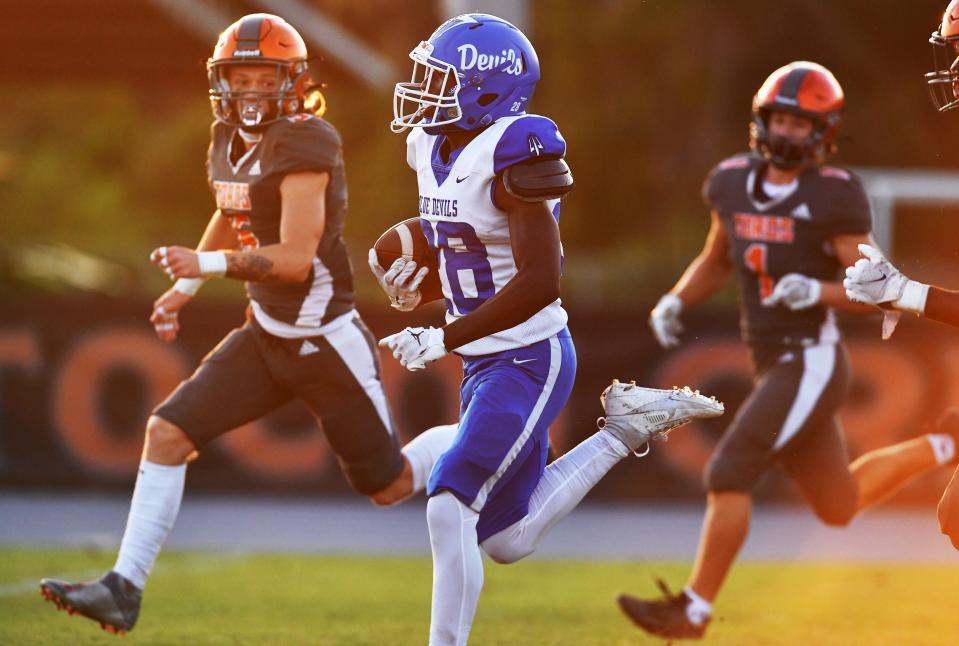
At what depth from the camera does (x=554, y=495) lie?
4.71 metres

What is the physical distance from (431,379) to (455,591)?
567 cm

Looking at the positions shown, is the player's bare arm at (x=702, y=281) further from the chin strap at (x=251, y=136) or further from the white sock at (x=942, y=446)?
the chin strap at (x=251, y=136)

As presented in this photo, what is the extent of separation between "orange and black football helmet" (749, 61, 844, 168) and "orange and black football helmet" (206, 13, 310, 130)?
6.13ft

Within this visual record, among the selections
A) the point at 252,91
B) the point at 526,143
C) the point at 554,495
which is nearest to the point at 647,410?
the point at 554,495

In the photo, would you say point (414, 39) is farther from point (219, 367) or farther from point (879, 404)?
point (219, 367)

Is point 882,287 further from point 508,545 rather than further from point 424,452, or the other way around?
point 424,452

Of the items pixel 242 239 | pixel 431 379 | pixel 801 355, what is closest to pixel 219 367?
pixel 242 239

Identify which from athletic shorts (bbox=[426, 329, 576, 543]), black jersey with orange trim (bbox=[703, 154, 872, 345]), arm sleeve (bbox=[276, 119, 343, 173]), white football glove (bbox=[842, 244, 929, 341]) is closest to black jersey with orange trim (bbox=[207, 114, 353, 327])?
arm sleeve (bbox=[276, 119, 343, 173])

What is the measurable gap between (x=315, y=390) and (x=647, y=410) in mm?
1244

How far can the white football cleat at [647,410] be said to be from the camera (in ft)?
15.9

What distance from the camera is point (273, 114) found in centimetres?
535

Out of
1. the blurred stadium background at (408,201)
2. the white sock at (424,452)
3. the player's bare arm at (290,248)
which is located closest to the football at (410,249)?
the player's bare arm at (290,248)

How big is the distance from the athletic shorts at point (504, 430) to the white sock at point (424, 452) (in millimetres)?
982

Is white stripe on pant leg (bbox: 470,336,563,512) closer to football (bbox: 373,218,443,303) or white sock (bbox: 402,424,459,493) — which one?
football (bbox: 373,218,443,303)
